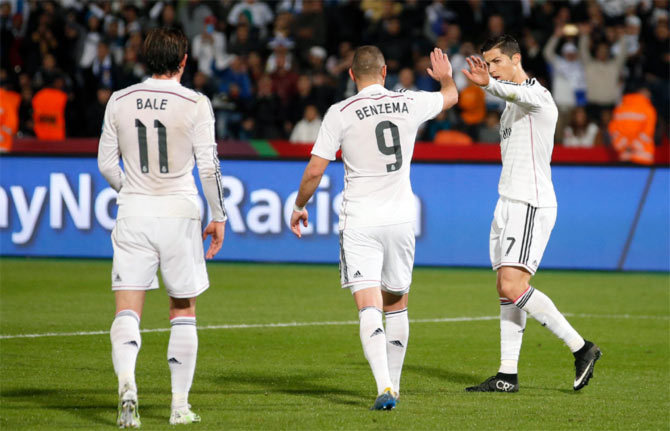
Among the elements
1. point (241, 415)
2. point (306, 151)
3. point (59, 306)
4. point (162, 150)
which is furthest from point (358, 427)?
point (306, 151)

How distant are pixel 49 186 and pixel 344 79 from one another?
5.98 m

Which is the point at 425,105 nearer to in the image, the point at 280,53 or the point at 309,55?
the point at 280,53

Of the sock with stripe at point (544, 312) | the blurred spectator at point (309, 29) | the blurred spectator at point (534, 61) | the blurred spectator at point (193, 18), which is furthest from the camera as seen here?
the blurred spectator at point (193, 18)

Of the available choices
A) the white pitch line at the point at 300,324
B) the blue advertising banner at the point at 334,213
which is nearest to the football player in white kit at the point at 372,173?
the white pitch line at the point at 300,324

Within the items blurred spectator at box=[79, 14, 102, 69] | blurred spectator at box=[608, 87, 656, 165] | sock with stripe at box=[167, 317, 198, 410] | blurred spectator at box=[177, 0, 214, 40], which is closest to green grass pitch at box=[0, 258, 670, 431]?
sock with stripe at box=[167, 317, 198, 410]

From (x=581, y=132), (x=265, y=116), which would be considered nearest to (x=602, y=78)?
(x=581, y=132)

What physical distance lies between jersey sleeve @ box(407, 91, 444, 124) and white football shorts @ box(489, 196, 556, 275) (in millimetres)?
1032

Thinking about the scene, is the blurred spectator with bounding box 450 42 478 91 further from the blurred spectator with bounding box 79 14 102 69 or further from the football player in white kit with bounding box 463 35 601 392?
the football player in white kit with bounding box 463 35 601 392

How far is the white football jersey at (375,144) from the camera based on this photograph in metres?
6.88

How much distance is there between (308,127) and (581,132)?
13.9ft

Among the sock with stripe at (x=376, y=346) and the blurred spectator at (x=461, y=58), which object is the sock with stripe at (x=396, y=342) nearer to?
the sock with stripe at (x=376, y=346)

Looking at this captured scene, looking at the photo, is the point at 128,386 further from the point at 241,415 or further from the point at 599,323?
the point at 599,323

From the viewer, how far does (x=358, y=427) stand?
6.26 meters

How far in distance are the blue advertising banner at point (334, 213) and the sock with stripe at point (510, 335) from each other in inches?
298
